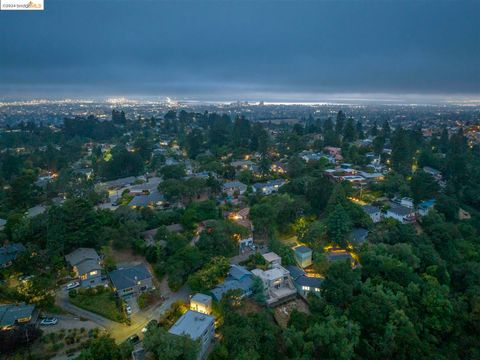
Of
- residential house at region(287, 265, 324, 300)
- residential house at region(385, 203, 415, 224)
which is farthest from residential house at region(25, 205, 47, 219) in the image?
residential house at region(385, 203, 415, 224)

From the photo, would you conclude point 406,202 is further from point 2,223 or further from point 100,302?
point 2,223

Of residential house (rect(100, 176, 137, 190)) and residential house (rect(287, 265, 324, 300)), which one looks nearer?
residential house (rect(287, 265, 324, 300))

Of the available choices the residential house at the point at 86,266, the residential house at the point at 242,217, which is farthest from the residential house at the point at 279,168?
the residential house at the point at 86,266

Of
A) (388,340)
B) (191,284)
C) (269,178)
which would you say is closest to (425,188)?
(269,178)

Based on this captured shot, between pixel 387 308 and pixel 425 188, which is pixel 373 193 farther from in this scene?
pixel 387 308

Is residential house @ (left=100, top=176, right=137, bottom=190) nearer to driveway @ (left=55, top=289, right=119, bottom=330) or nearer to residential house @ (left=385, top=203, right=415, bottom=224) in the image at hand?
driveway @ (left=55, top=289, right=119, bottom=330)

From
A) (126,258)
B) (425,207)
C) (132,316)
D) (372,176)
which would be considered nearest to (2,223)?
(126,258)

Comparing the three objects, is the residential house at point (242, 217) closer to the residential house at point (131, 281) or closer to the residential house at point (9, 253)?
the residential house at point (131, 281)
